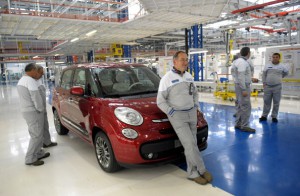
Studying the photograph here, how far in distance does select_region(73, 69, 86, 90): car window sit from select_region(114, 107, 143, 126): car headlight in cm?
115

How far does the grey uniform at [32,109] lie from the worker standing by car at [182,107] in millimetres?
2049

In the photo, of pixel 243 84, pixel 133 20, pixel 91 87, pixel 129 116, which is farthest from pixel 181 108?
pixel 133 20

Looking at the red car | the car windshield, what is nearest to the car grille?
the red car

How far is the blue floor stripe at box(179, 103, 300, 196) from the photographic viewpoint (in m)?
2.78

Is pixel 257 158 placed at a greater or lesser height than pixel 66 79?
lesser

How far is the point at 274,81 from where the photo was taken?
5316mm

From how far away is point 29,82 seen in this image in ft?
11.7

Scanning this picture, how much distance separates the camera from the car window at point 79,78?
3862 mm

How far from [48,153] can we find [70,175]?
1030 millimetres

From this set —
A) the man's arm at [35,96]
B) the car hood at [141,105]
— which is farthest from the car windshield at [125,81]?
the man's arm at [35,96]

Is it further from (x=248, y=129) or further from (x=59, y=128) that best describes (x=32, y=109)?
(x=248, y=129)

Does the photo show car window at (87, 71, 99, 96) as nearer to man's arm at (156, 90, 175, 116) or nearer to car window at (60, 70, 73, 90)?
car window at (60, 70, 73, 90)

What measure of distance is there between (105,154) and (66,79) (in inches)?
87.0

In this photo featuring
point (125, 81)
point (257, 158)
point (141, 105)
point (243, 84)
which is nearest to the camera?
point (141, 105)
